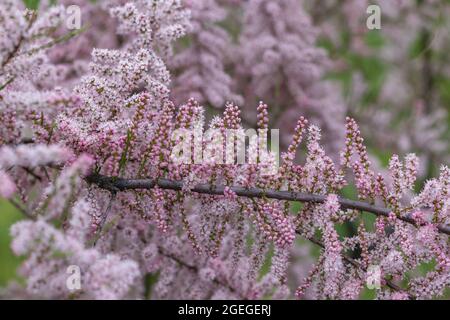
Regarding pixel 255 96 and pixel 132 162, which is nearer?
pixel 132 162

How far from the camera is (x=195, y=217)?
7.43 feet

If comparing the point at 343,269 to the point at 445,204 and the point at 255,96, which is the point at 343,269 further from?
the point at 255,96

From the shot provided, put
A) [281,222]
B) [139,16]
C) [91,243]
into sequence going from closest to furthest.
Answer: [281,222] < [91,243] < [139,16]

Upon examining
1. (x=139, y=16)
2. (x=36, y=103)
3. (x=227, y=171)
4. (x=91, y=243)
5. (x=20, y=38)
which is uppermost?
(x=139, y=16)

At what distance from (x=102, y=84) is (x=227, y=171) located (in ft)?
1.66

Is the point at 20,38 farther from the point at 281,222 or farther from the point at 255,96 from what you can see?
the point at 255,96

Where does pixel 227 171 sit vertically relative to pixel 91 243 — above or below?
above

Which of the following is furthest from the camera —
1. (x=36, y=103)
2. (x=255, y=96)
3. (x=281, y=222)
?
(x=255, y=96)

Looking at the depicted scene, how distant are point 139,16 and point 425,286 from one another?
134cm

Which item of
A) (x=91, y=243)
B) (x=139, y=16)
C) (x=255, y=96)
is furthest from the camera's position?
(x=255, y=96)

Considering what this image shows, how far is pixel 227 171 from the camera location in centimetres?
209

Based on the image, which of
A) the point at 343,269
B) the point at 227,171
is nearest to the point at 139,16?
the point at 227,171

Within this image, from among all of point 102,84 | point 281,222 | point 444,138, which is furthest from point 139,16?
point 444,138

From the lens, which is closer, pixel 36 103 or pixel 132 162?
pixel 36 103
